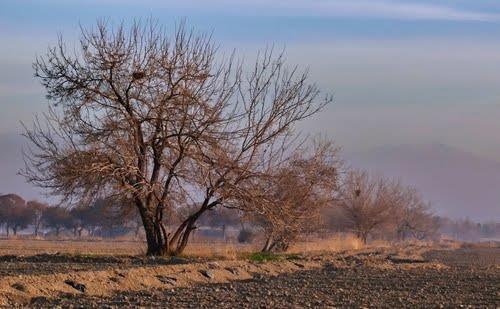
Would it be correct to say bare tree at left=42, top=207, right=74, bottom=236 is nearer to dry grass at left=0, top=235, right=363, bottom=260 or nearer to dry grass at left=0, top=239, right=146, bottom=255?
dry grass at left=0, top=239, right=146, bottom=255

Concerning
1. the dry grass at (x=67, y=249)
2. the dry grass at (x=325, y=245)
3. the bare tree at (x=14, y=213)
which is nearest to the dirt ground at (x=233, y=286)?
the dry grass at (x=67, y=249)

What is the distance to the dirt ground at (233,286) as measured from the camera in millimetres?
16938

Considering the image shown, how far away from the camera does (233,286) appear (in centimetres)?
2162

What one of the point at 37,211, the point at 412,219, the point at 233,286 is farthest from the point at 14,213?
the point at 233,286

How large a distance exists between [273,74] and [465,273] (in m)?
9.86

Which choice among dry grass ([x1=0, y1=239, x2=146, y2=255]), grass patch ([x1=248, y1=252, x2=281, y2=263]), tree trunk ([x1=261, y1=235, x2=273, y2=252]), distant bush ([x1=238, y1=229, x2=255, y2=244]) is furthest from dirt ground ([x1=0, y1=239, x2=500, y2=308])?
distant bush ([x1=238, y1=229, x2=255, y2=244])

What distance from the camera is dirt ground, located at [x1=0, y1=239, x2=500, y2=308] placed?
16.9 metres

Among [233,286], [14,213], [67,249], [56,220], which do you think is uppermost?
[14,213]

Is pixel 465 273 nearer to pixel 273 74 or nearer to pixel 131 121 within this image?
pixel 273 74

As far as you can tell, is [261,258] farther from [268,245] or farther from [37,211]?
[37,211]

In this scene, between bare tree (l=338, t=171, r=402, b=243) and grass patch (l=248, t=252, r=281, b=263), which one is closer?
grass patch (l=248, t=252, r=281, b=263)

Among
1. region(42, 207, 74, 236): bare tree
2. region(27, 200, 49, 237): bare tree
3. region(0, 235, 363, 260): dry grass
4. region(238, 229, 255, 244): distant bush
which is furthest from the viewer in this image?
region(27, 200, 49, 237): bare tree

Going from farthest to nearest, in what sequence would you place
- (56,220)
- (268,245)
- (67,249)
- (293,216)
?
1. (56,220)
2. (67,249)
3. (268,245)
4. (293,216)

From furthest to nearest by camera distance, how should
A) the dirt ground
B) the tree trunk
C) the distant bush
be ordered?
the distant bush
the tree trunk
the dirt ground
